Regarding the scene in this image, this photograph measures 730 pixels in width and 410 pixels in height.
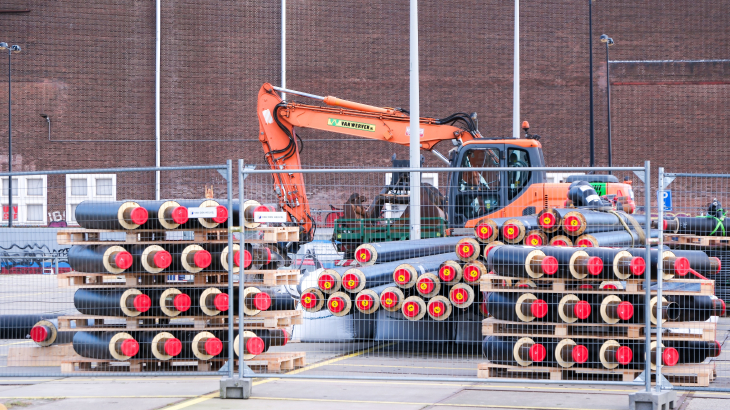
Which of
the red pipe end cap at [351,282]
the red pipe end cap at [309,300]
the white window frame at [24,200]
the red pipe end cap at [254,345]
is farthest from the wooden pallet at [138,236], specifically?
the white window frame at [24,200]

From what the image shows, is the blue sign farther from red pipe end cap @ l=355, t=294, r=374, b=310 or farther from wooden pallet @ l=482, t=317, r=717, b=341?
red pipe end cap @ l=355, t=294, r=374, b=310

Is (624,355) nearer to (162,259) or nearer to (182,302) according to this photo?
(182,302)

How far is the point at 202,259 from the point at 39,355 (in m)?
3.00

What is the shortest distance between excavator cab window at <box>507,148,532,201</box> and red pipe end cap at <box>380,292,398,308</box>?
6300mm

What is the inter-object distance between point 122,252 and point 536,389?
197 inches

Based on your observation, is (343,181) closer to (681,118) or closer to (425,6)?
(425,6)

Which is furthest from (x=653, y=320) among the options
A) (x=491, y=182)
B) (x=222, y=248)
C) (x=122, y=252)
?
(x=491, y=182)

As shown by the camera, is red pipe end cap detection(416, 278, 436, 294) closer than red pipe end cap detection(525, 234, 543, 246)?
No

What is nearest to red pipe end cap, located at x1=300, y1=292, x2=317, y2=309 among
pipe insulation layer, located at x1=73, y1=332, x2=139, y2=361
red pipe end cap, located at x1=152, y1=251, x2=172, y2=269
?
red pipe end cap, located at x1=152, y1=251, x2=172, y2=269

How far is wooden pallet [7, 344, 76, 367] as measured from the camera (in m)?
10.7

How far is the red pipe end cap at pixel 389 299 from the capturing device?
10.8 m

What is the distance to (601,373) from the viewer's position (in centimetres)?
909

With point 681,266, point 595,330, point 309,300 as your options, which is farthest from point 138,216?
point 681,266

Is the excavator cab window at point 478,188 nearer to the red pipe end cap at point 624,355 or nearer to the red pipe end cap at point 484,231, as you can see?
the red pipe end cap at point 484,231
